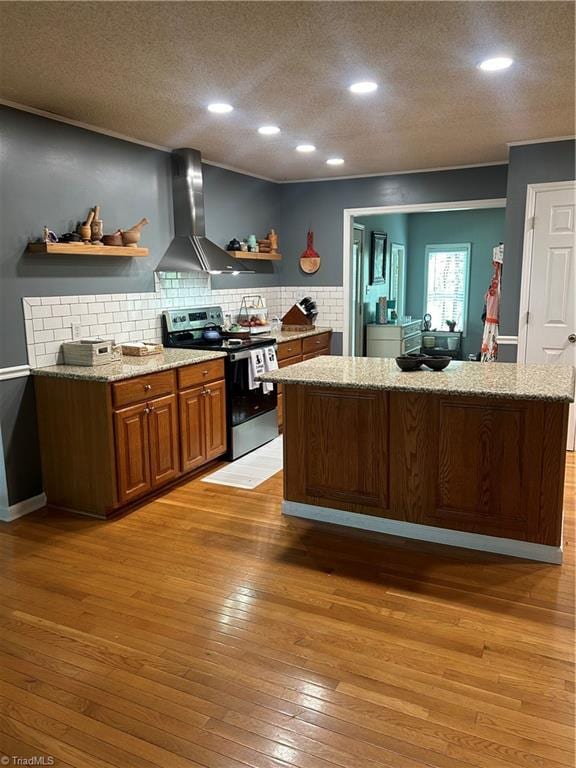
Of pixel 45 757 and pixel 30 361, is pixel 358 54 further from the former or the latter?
pixel 45 757

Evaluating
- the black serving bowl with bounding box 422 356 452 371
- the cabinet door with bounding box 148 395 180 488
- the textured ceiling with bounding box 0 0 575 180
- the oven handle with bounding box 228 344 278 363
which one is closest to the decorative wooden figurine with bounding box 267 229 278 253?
the textured ceiling with bounding box 0 0 575 180

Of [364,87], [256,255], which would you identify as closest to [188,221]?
[256,255]

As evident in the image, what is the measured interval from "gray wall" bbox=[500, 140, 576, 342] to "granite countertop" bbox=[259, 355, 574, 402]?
141 cm

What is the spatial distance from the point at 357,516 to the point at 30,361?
7.24 feet

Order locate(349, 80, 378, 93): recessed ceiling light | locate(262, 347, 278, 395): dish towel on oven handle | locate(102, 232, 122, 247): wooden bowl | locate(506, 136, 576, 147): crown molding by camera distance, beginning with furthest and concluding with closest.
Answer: locate(262, 347, 278, 395): dish towel on oven handle < locate(506, 136, 576, 147): crown molding < locate(102, 232, 122, 247): wooden bowl < locate(349, 80, 378, 93): recessed ceiling light

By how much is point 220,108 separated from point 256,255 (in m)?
2.21

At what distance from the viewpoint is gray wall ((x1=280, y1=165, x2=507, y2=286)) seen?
534 centimetres

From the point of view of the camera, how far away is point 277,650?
7.41ft

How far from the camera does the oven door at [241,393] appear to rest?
14.6 ft

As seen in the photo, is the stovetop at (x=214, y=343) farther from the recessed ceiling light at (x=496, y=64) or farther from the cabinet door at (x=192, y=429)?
the recessed ceiling light at (x=496, y=64)

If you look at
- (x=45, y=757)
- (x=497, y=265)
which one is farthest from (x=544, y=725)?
(x=497, y=265)

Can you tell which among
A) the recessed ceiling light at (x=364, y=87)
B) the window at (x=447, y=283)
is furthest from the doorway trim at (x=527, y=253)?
the window at (x=447, y=283)

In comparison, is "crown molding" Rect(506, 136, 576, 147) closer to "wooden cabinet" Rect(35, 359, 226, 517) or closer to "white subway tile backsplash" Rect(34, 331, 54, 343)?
"wooden cabinet" Rect(35, 359, 226, 517)

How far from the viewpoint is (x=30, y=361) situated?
351 centimetres
